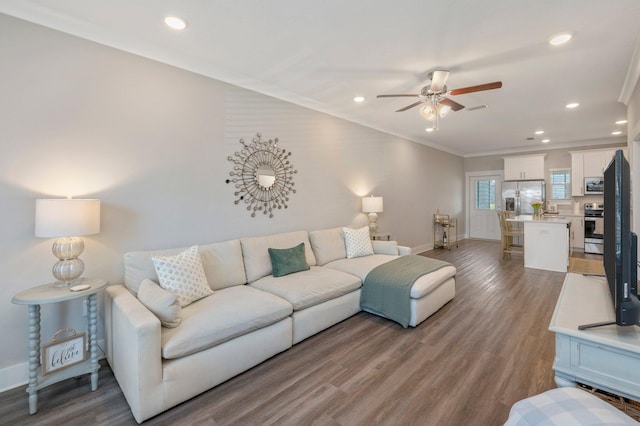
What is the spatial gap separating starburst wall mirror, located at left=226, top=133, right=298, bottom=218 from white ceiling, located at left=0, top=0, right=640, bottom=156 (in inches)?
29.5

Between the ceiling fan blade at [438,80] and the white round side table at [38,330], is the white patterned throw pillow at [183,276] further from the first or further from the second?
the ceiling fan blade at [438,80]

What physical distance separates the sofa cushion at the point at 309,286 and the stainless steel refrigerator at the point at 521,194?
658cm

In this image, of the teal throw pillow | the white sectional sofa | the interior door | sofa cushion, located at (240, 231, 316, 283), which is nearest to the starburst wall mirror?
sofa cushion, located at (240, 231, 316, 283)

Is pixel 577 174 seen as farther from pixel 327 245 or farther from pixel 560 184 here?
pixel 327 245

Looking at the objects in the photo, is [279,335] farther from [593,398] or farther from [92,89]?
[92,89]

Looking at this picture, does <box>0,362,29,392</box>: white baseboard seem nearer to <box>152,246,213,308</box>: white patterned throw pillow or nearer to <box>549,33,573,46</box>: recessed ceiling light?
<box>152,246,213,308</box>: white patterned throw pillow

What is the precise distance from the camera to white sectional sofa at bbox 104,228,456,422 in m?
1.79

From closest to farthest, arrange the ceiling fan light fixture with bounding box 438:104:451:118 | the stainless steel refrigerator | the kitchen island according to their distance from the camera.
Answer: the ceiling fan light fixture with bounding box 438:104:451:118, the kitchen island, the stainless steel refrigerator

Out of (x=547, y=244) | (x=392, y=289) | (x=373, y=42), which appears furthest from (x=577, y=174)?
(x=373, y=42)

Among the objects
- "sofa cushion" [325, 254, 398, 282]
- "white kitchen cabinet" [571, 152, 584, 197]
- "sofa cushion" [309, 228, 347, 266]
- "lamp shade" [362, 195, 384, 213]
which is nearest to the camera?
"sofa cushion" [325, 254, 398, 282]

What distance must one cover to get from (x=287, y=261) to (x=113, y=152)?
6.51 feet

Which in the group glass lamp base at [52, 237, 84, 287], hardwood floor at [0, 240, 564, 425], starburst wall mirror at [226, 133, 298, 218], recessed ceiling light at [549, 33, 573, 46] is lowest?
hardwood floor at [0, 240, 564, 425]

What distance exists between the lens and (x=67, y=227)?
1967 mm

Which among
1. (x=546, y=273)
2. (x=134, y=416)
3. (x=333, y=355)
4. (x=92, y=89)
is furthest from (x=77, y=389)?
(x=546, y=273)
